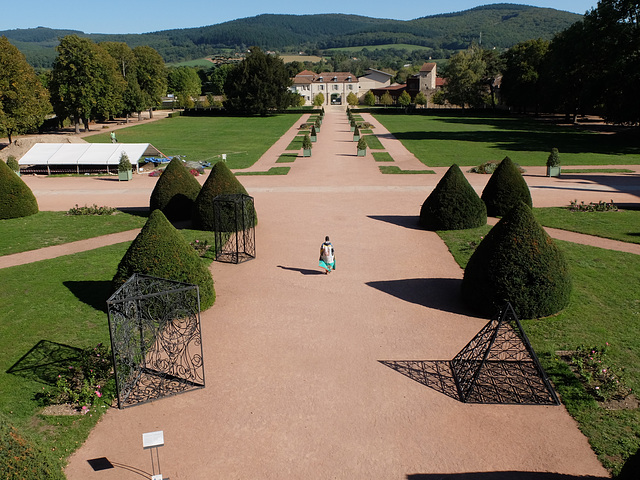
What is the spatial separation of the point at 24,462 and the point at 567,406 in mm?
8071

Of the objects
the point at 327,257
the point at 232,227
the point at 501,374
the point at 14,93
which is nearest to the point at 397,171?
the point at 232,227

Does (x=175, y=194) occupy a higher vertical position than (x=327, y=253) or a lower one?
higher

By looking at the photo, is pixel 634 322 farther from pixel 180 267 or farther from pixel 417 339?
pixel 180 267

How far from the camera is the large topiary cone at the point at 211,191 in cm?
1953

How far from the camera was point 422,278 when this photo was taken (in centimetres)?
1514

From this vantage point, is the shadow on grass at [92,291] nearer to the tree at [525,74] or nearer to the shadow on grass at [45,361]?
the shadow on grass at [45,361]

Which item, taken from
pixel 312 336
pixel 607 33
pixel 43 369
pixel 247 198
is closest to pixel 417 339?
pixel 312 336

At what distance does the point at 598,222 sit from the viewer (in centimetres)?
2086

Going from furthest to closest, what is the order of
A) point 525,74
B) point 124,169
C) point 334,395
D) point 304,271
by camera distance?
1. point 525,74
2. point 124,169
3. point 304,271
4. point 334,395

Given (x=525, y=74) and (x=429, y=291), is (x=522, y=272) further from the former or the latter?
(x=525, y=74)

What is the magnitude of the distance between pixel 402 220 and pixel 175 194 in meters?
9.03

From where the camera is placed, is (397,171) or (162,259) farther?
(397,171)

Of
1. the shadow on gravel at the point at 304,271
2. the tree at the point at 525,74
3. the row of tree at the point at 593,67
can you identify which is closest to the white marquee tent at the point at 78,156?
the shadow on gravel at the point at 304,271

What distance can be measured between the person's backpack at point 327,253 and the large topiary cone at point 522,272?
4269mm
